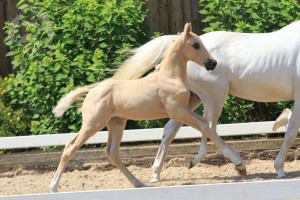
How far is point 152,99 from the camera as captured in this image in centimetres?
751

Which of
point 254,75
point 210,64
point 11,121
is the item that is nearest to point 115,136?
point 210,64

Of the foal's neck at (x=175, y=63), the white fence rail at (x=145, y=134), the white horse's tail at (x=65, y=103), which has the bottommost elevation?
the white fence rail at (x=145, y=134)

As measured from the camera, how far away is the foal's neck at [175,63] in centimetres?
761

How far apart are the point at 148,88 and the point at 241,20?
3.12 m

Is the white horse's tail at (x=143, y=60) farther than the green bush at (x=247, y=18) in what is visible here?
No

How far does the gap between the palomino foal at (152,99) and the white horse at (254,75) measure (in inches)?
38.8

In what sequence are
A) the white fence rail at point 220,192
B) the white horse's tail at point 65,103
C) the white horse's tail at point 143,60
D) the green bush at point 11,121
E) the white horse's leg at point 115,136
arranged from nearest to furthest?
the white fence rail at point 220,192, the white horse's tail at point 65,103, the white horse's leg at point 115,136, the white horse's tail at point 143,60, the green bush at point 11,121

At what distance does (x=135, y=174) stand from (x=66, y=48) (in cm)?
195

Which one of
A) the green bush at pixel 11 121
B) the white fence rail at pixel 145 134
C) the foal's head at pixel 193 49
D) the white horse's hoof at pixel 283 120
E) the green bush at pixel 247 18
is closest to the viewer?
the foal's head at pixel 193 49

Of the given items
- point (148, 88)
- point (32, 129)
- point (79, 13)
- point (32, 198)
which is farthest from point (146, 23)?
point (32, 198)

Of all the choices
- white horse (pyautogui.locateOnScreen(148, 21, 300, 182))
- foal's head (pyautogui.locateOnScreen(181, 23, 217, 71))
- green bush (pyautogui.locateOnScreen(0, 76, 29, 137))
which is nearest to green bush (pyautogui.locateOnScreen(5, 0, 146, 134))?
green bush (pyautogui.locateOnScreen(0, 76, 29, 137))

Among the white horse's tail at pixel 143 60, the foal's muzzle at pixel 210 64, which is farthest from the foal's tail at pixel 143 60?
the foal's muzzle at pixel 210 64

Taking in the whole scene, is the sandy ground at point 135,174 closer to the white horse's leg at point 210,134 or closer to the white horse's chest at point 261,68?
the white horse's chest at point 261,68

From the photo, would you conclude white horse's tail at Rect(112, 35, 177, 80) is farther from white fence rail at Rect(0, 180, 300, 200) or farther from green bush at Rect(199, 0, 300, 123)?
white fence rail at Rect(0, 180, 300, 200)
